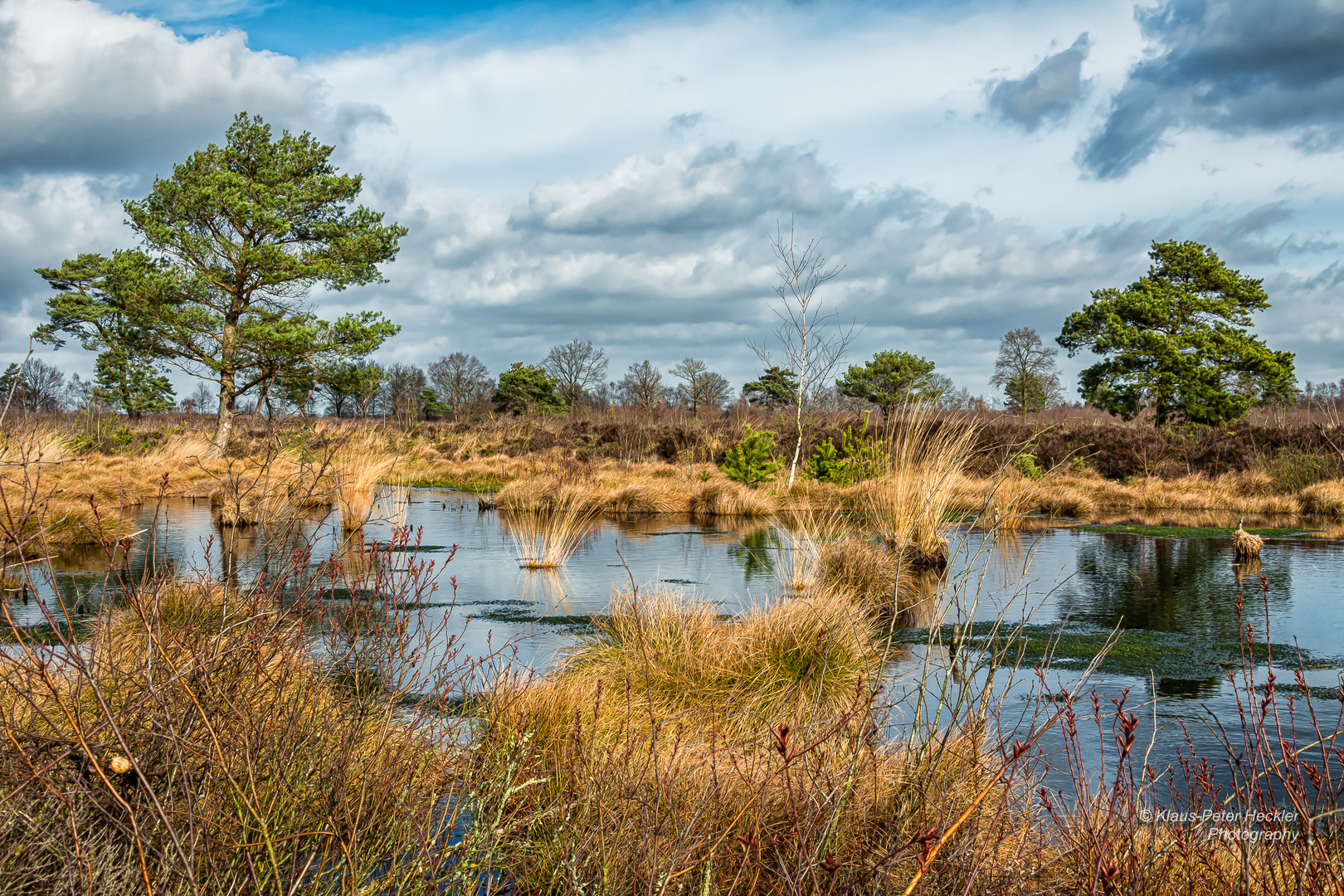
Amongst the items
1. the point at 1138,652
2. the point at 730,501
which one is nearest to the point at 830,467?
the point at 730,501

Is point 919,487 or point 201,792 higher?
point 919,487

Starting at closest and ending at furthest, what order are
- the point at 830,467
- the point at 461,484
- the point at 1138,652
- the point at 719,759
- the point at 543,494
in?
the point at 719,759, the point at 1138,652, the point at 543,494, the point at 830,467, the point at 461,484

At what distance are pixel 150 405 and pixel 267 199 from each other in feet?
35.5

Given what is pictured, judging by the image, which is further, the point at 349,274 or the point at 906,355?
the point at 906,355

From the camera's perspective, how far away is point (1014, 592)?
7922 mm

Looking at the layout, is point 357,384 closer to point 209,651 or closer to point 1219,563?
point 1219,563

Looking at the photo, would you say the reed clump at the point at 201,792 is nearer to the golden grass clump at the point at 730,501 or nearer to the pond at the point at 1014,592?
the pond at the point at 1014,592

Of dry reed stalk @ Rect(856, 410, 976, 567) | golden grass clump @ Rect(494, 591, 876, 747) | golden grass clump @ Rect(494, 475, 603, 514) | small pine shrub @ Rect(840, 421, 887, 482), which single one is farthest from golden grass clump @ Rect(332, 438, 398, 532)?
small pine shrub @ Rect(840, 421, 887, 482)

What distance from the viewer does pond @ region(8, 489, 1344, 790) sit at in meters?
4.61

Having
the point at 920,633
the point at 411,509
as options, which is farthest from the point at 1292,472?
the point at 411,509

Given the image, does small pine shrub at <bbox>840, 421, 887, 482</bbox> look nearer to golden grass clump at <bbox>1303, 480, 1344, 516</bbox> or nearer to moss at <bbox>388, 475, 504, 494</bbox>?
moss at <bbox>388, 475, 504, 494</bbox>

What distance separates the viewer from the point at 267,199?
21375mm

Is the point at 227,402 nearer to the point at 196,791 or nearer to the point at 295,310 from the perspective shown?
the point at 295,310

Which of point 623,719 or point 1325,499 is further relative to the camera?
point 1325,499
